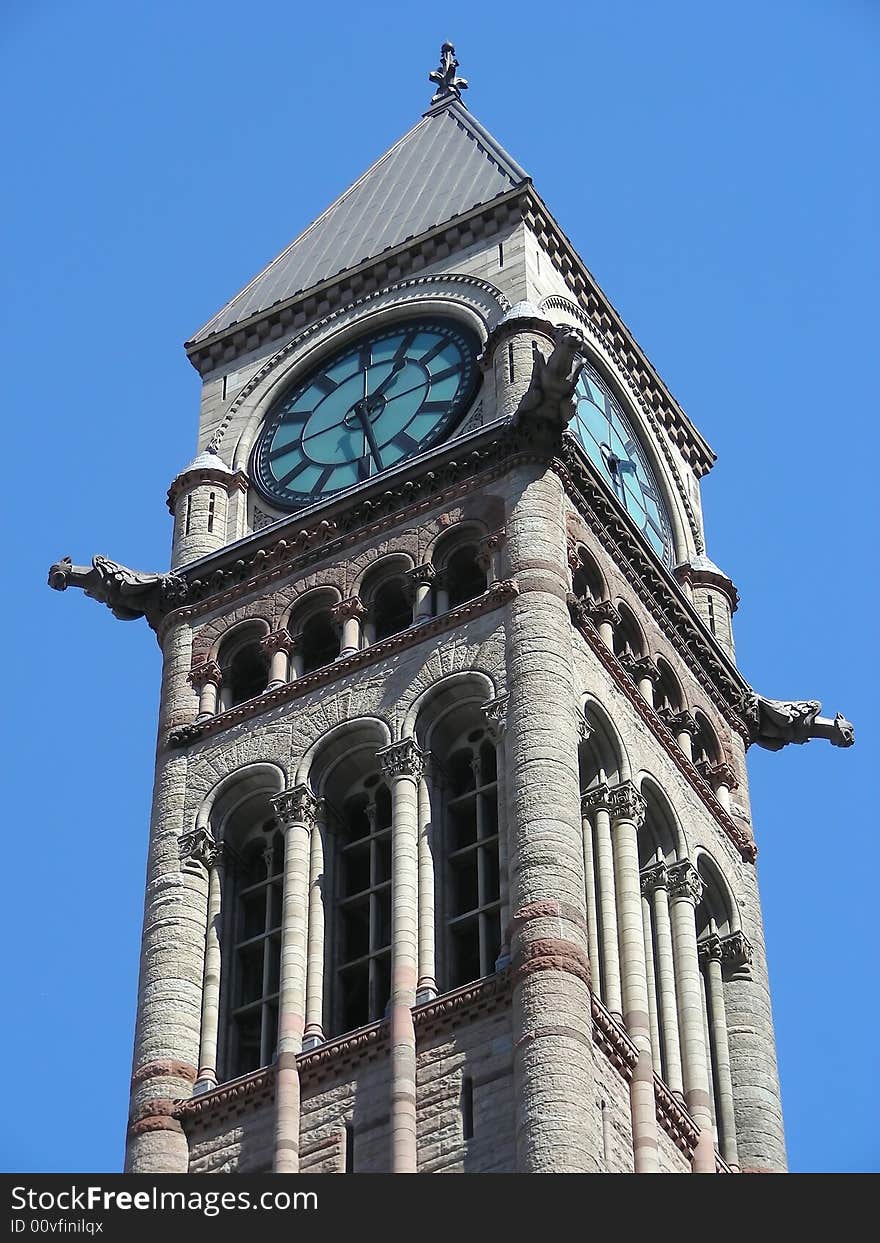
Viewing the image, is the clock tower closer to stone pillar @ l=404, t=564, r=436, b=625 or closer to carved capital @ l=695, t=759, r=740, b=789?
stone pillar @ l=404, t=564, r=436, b=625

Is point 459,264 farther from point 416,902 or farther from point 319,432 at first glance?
point 416,902

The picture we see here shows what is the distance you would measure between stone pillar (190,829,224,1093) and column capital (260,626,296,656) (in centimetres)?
363

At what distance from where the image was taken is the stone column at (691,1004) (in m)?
54.8

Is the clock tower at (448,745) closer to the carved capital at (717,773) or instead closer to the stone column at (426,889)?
the stone column at (426,889)

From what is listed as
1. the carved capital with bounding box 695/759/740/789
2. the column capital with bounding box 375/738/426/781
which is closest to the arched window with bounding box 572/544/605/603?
the carved capital with bounding box 695/759/740/789

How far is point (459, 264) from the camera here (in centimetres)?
6619

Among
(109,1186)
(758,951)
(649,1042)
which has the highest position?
(758,951)

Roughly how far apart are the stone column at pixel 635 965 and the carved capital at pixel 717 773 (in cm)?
402

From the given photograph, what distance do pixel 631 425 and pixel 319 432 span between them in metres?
5.80

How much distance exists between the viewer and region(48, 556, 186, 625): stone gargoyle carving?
62531mm

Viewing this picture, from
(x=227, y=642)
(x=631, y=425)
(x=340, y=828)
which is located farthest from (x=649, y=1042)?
(x=631, y=425)

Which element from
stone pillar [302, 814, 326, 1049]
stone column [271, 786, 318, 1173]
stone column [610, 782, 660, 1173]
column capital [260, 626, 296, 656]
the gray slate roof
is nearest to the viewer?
stone column [610, 782, 660, 1173]

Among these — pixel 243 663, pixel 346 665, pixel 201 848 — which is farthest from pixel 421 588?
pixel 201 848

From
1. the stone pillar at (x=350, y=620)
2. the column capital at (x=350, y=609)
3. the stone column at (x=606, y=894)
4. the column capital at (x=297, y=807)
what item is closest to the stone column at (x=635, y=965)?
the stone column at (x=606, y=894)
